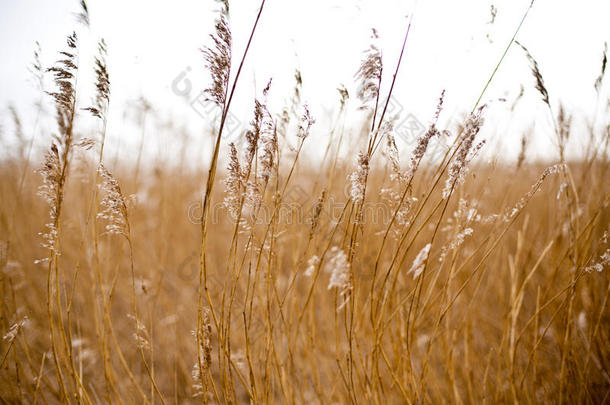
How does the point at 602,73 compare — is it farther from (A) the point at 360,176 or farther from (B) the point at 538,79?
(A) the point at 360,176

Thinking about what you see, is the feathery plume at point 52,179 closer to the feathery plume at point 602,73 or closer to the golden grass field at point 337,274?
the golden grass field at point 337,274

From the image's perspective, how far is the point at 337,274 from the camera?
753 mm

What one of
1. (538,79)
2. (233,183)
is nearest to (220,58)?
(233,183)

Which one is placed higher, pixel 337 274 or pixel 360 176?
pixel 360 176

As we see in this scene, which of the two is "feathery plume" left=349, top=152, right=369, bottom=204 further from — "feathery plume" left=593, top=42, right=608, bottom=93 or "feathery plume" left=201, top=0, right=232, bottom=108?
"feathery plume" left=593, top=42, right=608, bottom=93

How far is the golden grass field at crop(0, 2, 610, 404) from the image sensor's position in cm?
77

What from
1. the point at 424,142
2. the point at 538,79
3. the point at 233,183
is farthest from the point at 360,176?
the point at 538,79

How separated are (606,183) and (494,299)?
84cm

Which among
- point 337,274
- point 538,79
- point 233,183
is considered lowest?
point 337,274

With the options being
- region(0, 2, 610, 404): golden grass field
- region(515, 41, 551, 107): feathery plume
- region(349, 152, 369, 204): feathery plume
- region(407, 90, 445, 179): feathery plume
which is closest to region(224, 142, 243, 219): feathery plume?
region(0, 2, 610, 404): golden grass field

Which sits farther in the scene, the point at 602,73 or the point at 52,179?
the point at 602,73

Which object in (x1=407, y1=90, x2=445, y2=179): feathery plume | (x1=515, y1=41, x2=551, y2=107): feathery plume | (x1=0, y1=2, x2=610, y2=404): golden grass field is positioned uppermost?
(x1=515, y1=41, x2=551, y2=107): feathery plume

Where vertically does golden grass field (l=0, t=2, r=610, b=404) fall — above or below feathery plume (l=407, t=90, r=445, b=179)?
below

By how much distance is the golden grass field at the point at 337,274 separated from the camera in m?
0.77
